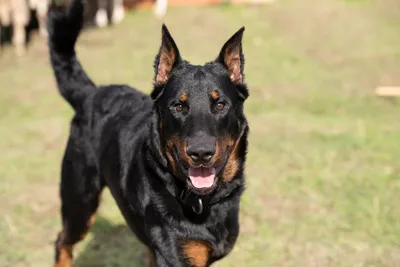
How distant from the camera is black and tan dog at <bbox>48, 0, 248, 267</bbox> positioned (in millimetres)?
3723

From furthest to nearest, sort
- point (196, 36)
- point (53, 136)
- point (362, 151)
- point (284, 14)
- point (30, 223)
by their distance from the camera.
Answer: point (284, 14) < point (196, 36) < point (53, 136) < point (362, 151) < point (30, 223)

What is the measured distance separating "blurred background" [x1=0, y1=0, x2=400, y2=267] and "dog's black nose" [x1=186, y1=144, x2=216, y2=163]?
83.4 inches

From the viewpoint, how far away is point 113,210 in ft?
21.3

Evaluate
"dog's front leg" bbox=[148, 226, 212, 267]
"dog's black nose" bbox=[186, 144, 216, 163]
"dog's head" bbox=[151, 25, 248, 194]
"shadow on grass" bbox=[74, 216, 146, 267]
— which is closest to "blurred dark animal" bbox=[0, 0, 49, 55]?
"shadow on grass" bbox=[74, 216, 146, 267]

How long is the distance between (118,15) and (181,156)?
1539 cm

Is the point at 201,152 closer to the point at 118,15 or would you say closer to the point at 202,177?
the point at 202,177

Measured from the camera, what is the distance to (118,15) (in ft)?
60.3

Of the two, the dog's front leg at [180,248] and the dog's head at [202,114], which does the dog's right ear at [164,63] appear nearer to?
the dog's head at [202,114]

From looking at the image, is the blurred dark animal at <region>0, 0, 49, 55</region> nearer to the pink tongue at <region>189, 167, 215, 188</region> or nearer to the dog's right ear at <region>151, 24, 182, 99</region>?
the dog's right ear at <region>151, 24, 182, 99</region>

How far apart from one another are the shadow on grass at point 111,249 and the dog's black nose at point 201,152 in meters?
2.28

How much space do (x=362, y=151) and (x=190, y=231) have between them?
15.6 feet

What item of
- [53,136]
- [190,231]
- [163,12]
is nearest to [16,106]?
[53,136]

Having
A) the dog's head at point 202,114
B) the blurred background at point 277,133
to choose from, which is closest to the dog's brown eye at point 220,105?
the dog's head at point 202,114

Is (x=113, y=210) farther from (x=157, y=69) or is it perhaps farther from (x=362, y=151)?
(x=362, y=151)
